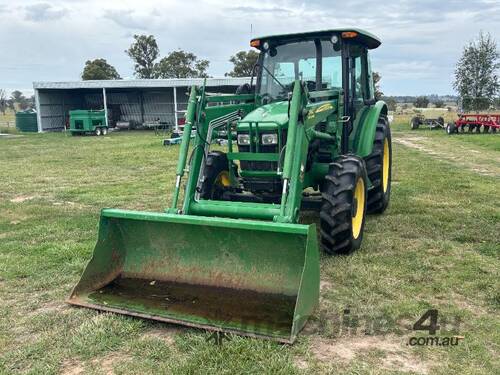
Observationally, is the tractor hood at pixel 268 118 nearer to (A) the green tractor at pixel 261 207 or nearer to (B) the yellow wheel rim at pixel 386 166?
(A) the green tractor at pixel 261 207

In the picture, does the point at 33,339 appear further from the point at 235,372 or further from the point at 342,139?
the point at 342,139

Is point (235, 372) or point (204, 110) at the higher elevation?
point (204, 110)

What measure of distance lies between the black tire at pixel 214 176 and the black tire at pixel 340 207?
144 centimetres

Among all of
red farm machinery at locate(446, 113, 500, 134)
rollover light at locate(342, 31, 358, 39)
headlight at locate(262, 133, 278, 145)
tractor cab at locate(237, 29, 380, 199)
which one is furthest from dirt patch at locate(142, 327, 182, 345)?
red farm machinery at locate(446, 113, 500, 134)

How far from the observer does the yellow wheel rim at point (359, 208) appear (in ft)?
17.1

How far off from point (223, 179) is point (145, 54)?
55436 millimetres

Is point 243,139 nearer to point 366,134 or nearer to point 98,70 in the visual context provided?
point 366,134

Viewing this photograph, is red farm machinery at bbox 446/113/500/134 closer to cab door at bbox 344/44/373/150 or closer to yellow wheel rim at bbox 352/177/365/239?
cab door at bbox 344/44/373/150

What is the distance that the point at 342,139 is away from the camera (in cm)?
612

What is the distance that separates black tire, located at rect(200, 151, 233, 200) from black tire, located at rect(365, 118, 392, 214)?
1.91 metres

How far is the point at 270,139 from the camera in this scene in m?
5.02

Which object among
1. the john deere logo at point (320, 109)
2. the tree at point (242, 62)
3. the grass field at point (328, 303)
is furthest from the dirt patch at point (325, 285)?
the tree at point (242, 62)

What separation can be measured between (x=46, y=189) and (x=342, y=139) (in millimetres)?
6466

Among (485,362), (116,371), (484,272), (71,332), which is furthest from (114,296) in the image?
(484,272)
